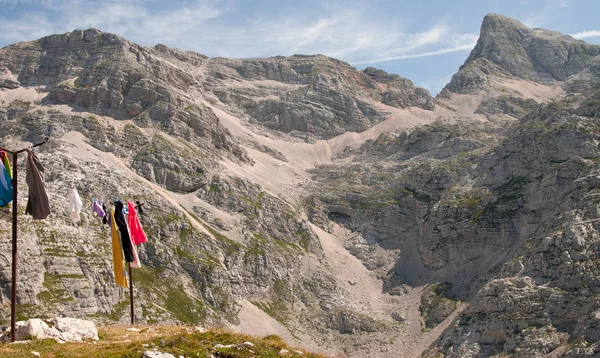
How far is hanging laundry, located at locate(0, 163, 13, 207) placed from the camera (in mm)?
31234

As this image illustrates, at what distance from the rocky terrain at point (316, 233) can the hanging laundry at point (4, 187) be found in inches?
2220

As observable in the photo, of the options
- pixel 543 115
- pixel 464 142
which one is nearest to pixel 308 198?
pixel 464 142

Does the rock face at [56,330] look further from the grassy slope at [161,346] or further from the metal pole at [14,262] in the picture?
the grassy slope at [161,346]

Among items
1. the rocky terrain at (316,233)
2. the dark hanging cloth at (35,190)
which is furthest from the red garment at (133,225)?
the rocky terrain at (316,233)

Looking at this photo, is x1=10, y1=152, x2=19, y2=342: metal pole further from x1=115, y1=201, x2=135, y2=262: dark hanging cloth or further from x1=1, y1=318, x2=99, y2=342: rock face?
x1=115, y1=201, x2=135, y2=262: dark hanging cloth

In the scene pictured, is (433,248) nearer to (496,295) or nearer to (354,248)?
(354,248)

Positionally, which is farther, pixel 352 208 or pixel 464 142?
pixel 464 142

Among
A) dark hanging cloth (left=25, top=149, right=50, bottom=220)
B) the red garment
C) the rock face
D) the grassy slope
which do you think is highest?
dark hanging cloth (left=25, top=149, right=50, bottom=220)

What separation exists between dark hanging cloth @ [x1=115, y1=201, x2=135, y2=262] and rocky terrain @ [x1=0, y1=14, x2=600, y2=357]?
49.7 m

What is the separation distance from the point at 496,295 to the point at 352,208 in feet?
232

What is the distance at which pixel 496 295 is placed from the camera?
102 m

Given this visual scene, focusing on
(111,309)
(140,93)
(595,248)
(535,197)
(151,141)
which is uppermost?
(140,93)

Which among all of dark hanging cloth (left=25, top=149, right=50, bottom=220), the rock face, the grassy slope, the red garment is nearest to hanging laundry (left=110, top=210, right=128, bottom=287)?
the red garment

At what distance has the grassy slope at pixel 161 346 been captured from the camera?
87.7 feet
